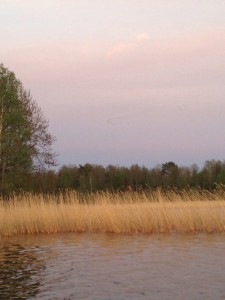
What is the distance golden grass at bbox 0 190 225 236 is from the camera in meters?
16.1

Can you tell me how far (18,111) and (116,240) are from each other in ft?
38.6

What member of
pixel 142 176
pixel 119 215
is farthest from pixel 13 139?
pixel 142 176

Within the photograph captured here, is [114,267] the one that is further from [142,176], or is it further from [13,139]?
[142,176]

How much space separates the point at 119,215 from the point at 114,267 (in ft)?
19.7

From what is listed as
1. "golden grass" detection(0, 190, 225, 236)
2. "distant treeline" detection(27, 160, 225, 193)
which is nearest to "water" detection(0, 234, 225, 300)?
"golden grass" detection(0, 190, 225, 236)

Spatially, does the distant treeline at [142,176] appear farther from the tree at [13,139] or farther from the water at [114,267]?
the water at [114,267]

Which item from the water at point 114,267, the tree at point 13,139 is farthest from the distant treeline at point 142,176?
the water at point 114,267

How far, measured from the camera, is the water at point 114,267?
26.9 feet

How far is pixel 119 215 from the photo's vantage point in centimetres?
1638

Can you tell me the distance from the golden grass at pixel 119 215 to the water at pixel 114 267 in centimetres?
103

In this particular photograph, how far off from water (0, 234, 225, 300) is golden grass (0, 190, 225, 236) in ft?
3.37

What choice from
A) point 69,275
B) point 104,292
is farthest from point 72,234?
point 104,292

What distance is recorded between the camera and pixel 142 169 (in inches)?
1853

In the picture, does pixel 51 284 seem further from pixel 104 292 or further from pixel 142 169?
pixel 142 169
